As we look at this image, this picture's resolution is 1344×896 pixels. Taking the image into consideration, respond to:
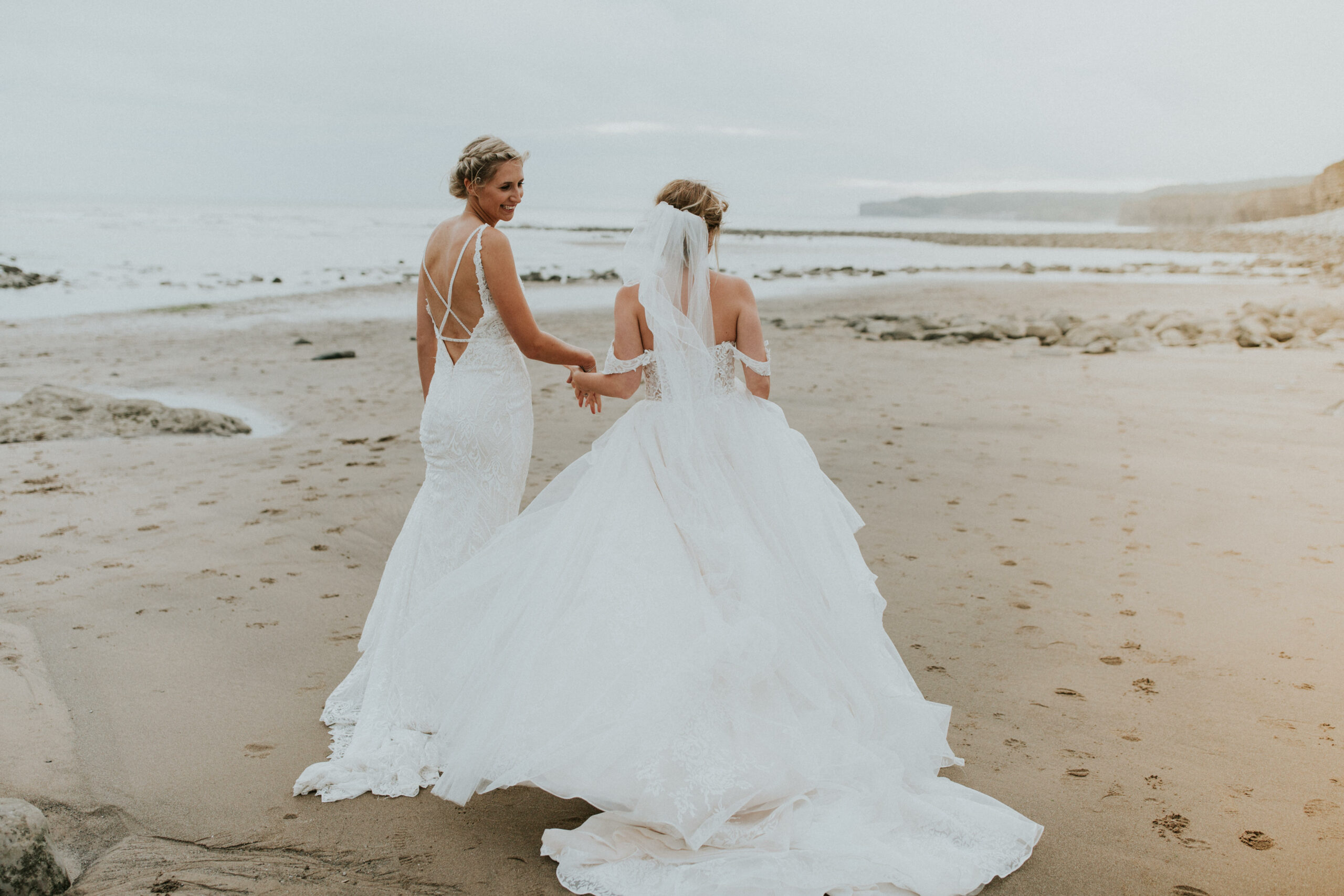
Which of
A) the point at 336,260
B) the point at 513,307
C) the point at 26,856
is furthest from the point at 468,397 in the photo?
the point at 336,260

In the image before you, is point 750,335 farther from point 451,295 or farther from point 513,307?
point 451,295

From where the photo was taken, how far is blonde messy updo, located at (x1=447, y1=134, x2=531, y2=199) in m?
3.18

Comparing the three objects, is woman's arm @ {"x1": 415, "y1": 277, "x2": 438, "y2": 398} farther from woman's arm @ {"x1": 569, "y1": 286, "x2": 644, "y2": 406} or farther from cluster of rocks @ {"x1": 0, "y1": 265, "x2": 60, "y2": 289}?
cluster of rocks @ {"x1": 0, "y1": 265, "x2": 60, "y2": 289}

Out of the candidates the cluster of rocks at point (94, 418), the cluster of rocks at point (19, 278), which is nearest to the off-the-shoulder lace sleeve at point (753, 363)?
the cluster of rocks at point (94, 418)

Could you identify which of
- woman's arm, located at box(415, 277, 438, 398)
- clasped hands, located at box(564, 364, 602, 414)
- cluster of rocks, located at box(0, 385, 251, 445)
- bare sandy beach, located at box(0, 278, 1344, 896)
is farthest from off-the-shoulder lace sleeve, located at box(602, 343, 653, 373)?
cluster of rocks, located at box(0, 385, 251, 445)

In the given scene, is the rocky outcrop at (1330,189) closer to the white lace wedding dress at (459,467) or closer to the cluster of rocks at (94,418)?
the cluster of rocks at (94,418)

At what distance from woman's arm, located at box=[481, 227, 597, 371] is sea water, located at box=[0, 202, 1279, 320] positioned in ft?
40.9

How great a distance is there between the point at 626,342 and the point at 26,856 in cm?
222

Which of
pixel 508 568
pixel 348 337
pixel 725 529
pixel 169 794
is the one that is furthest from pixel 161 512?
pixel 348 337

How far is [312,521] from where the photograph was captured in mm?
5867

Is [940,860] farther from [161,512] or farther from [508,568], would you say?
[161,512]

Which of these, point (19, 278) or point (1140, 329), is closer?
point (1140, 329)

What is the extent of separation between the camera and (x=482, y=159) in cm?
317

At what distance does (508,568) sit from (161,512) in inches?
159
